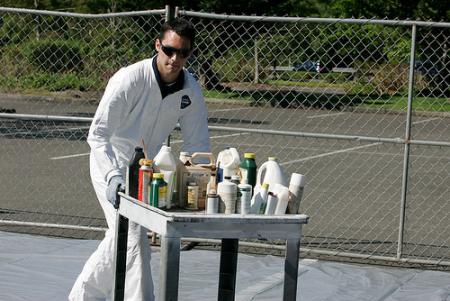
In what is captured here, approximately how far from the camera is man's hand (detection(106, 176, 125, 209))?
17.6ft

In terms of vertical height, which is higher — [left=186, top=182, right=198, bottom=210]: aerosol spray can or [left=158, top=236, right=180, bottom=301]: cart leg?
[left=186, top=182, right=198, bottom=210]: aerosol spray can

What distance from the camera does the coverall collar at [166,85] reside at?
5781 millimetres

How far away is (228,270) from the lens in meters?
5.75

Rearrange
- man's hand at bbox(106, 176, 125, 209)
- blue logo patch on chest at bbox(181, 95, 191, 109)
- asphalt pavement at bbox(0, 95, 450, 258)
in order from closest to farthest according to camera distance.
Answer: man's hand at bbox(106, 176, 125, 209), blue logo patch on chest at bbox(181, 95, 191, 109), asphalt pavement at bbox(0, 95, 450, 258)

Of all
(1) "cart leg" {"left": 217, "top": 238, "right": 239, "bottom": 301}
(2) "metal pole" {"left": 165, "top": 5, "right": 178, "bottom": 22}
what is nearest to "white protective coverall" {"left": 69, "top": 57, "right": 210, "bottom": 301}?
Answer: (1) "cart leg" {"left": 217, "top": 238, "right": 239, "bottom": 301}

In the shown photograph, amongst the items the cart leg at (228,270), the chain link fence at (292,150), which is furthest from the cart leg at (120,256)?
the chain link fence at (292,150)

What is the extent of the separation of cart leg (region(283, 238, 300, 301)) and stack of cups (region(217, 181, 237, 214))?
32cm

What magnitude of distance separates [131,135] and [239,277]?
2.34 m

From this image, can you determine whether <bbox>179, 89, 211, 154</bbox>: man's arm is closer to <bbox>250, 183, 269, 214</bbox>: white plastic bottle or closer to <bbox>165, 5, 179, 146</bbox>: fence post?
<bbox>250, 183, 269, 214</bbox>: white plastic bottle

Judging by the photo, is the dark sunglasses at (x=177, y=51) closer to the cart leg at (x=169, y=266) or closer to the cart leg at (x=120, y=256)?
the cart leg at (x=120, y=256)

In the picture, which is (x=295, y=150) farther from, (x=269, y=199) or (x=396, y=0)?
(x=396, y=0)

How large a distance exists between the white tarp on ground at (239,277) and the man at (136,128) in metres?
1.19

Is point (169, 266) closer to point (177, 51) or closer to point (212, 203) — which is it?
point (212, 203)

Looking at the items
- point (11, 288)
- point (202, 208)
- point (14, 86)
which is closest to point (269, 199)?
point (202, 208)
